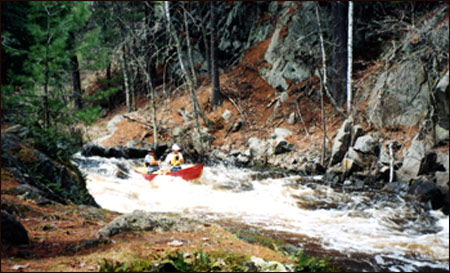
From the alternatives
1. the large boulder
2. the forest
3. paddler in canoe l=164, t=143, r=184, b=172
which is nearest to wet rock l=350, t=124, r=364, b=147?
the forest

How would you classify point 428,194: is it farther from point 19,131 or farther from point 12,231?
point 19,131

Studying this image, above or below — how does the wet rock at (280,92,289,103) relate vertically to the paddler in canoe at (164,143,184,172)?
above

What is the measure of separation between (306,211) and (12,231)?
24.3 feet

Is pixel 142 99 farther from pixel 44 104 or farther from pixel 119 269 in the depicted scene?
pixel 119 269

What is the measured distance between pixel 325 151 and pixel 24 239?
38.5 ft

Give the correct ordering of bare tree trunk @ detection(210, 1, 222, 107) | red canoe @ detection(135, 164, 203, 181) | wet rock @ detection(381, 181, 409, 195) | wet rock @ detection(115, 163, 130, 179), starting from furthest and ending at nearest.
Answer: bare tree trunk @ detection(210, 1, 222, 107)
wet rock @ detection(115, 163, 130, 179)
red canoe @ detection(135, 164, 203, 181)
wet rock @ detection(381, 181, 409, 195)

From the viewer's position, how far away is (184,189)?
1186cm

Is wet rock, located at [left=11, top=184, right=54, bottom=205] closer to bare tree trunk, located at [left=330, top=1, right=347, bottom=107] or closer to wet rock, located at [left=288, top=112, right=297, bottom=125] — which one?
wet rock, located at [left=288, top=112, right=297, bottom=125]

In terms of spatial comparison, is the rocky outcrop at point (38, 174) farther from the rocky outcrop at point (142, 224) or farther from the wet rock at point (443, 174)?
the wet rock at point (443, 174)

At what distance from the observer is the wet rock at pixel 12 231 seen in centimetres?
342

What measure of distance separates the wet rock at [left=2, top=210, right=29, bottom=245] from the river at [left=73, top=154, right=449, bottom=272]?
440cm

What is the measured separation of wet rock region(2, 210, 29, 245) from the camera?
3.42m

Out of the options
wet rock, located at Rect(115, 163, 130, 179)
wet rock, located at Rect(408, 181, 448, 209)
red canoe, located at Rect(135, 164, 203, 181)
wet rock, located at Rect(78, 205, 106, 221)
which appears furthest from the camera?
wet rock, located at Rect(115, 163, 130, 179)

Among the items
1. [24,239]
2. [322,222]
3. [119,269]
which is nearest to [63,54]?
[24,239]
